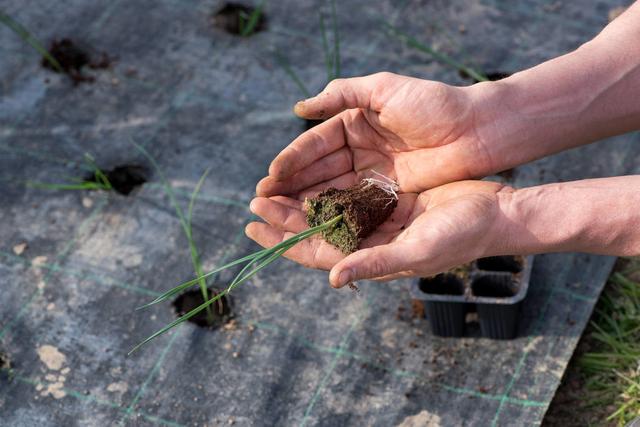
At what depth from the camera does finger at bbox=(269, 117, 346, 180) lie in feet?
8.03

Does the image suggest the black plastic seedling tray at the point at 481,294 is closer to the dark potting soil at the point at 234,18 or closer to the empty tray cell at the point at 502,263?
the empty tray cell at the point at 502,263

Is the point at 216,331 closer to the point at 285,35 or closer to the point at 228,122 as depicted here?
the point at 228,122

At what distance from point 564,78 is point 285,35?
1635 millimetres

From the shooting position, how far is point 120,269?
10.0 feet

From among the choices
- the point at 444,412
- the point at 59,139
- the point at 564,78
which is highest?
the point at 564,78

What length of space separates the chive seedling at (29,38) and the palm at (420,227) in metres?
1.69

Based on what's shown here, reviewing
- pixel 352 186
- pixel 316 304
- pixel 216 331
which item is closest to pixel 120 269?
pixel 216 331

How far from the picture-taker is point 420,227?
2.22 meters

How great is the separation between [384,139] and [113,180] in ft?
3.96

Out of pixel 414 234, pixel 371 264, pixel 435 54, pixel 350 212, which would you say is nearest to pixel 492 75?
pixel 435 54

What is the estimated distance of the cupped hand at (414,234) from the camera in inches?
83.0

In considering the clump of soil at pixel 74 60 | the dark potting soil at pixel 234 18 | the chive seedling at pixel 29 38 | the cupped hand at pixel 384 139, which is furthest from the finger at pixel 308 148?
the chive seedling at pixel 29 38

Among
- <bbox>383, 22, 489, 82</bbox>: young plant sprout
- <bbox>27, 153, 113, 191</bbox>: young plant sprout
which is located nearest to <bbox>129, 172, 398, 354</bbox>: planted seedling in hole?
<bbox>27, 153, 113, 191</bbox>: young plant sprout

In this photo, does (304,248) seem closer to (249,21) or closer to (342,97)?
(342,97)
